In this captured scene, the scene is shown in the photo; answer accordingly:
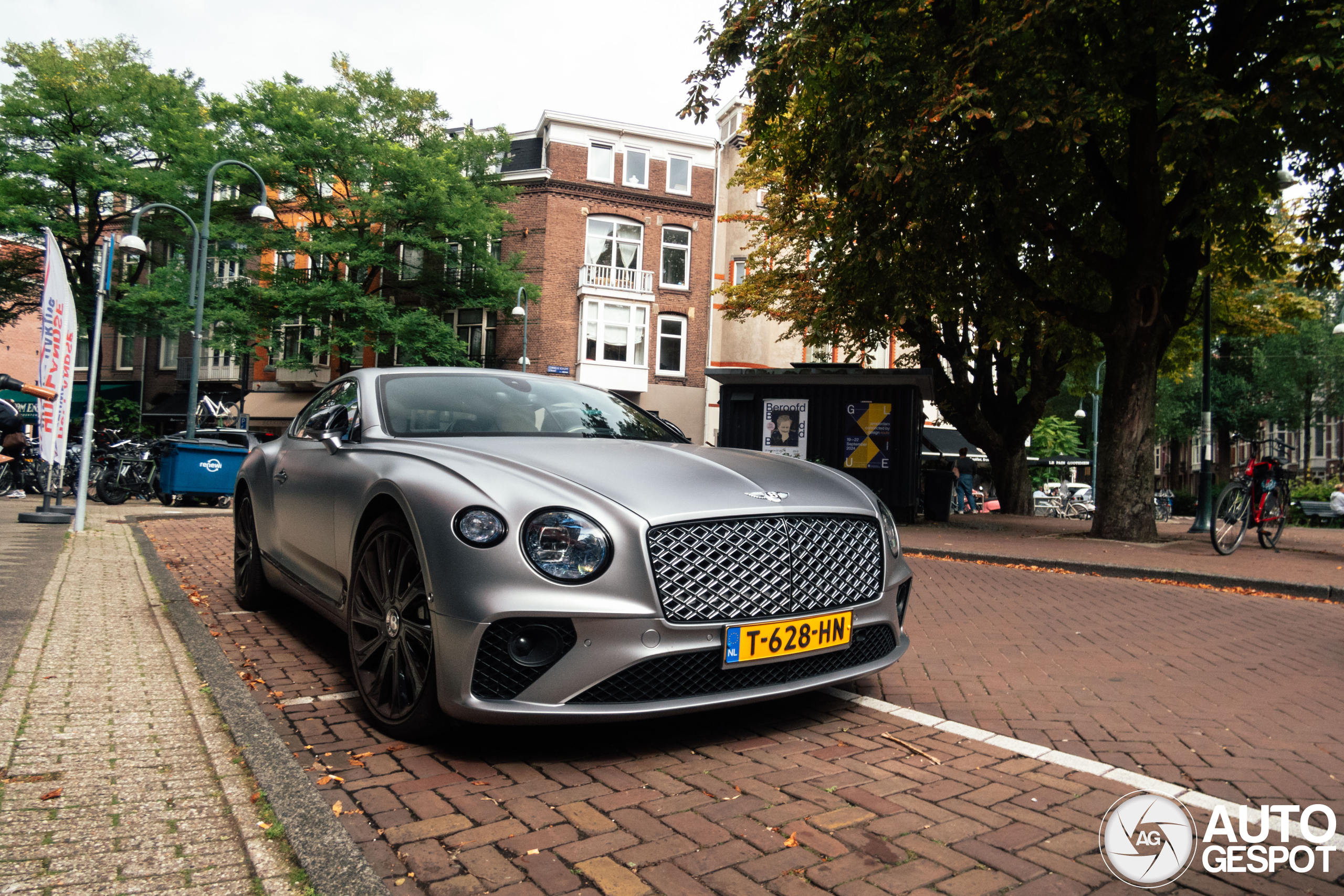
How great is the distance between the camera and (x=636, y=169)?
38156 millimetres

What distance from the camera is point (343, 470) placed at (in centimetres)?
411

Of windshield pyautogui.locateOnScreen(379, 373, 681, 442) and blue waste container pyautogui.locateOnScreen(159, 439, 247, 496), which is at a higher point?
windshield pyautogui.locateOnScreen(379, 373, 681, 442)

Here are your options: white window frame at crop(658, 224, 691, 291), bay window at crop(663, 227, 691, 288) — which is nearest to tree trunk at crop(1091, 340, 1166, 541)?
white window frame at crop(658, 224, 691, 291)

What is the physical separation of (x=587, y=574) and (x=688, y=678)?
1.72 feet

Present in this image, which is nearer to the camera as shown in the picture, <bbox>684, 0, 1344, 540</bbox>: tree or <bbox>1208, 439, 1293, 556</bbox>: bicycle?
<bbox>684, 0, 1344, 540</bbox>: tree

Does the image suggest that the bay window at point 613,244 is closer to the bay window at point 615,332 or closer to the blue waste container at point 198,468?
the bay window at point 615,332

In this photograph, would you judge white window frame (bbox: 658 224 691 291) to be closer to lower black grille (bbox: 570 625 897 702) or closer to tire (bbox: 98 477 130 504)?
tire (bbox: 98 477 130 504)

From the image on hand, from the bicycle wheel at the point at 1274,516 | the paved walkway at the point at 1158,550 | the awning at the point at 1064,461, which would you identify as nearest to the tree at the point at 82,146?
Result: the paved walkway at the point at 1158,550

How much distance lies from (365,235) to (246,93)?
571 cm

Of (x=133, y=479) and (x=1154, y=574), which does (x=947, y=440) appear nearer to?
(x=1154, y=574)

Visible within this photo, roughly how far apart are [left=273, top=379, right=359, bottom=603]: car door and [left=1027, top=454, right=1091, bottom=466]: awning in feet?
160

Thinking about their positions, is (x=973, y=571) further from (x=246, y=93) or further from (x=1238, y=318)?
(x=246, y=93)

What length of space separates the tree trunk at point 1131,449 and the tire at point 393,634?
1192 cm

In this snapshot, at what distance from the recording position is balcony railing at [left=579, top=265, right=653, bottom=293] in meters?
37.0
